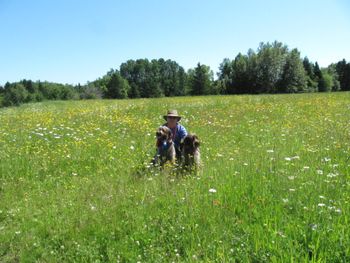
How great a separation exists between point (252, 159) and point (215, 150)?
179 cm

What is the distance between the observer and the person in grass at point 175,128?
7.77 m

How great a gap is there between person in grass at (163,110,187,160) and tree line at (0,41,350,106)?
2470 inches

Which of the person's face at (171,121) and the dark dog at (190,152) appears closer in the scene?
the dark dog at (190,152)

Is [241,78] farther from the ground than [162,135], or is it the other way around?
[241,78]

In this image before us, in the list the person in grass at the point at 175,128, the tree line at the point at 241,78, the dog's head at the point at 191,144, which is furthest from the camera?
the tree line at the point at 241,78

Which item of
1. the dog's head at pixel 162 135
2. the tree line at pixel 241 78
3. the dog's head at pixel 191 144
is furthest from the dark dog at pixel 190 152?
the tree line at pixel 241 78

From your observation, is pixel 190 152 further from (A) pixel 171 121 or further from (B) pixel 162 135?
(A) pixel 171 121

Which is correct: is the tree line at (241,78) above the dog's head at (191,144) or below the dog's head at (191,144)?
above

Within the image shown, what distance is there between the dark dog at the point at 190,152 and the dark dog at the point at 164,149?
11.5 inches

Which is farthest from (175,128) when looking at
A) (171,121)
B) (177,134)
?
(171,121)

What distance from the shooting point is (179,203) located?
16.5 feet

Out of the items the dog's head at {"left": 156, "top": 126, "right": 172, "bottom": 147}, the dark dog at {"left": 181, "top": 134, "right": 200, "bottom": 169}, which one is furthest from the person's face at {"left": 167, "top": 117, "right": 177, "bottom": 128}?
the dark dog at {"left": 181, "top": 134, "right": 200, "bottom": 169}

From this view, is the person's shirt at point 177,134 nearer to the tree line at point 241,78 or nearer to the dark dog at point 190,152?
the dark dog at point 190,152

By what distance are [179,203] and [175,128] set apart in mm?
3227
